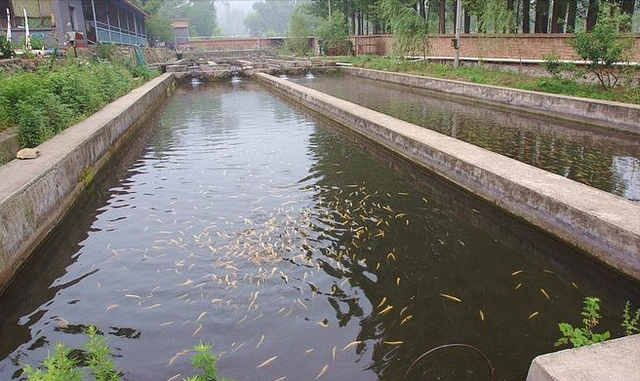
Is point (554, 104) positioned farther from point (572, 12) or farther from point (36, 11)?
point (36, 11)

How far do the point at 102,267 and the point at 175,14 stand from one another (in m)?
94.2

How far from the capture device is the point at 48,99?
9438 millimetres

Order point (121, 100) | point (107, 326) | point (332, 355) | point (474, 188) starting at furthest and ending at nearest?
point (121, 100) < point (474, 188) < point (107, 326) < point (332, 355)

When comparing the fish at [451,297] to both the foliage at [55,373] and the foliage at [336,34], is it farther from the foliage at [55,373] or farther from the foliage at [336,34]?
the foliage at [336,34]

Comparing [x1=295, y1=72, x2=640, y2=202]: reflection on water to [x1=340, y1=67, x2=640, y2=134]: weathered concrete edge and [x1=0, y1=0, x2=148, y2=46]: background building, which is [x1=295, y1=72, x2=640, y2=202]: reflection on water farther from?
[x1=0, y1=0, x2=148, y2=46]: background building

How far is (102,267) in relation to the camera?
5539 mm

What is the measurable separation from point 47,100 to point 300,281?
285 inches

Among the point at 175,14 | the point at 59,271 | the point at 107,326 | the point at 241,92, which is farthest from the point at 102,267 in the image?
the point at 175,14

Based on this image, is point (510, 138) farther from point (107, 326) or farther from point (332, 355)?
→ point (107, 326)

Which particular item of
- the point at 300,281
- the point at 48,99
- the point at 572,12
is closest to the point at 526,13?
the point at 572,12

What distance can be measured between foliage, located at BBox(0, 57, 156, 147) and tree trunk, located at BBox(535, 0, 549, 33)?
67.9 ft

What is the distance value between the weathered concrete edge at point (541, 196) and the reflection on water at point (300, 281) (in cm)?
21

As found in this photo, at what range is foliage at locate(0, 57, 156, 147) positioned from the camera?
334 inches

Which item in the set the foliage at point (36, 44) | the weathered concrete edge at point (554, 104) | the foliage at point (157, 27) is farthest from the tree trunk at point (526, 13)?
the foliage at point (157, 27)
